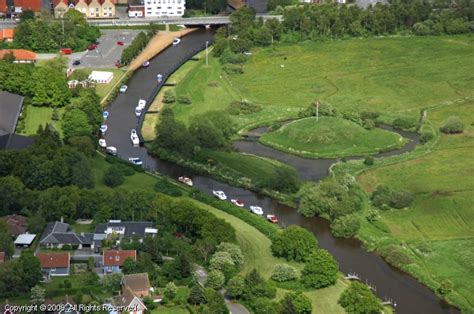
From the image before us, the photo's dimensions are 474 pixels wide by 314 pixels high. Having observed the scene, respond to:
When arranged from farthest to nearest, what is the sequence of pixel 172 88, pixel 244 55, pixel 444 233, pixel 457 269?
1. pixel 244 55
2. pixel 172 88
3. pixel 444 233
4. pixel 457 269

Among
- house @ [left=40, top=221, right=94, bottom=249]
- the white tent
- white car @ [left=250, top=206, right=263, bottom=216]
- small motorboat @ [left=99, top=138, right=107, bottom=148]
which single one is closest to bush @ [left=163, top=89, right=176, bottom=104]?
the white tent

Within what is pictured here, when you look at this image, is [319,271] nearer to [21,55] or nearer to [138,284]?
[138,284]

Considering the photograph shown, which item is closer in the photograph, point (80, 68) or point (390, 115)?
point (390, 115)

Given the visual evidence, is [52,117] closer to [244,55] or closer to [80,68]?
[80,68]

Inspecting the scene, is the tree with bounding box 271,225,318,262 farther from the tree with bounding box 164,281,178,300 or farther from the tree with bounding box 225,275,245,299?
the tree with bounding box 164,281,178,300

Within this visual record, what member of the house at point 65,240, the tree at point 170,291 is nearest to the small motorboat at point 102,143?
the house at point 65,240

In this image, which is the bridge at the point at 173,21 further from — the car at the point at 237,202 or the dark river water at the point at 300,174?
the car at the point at 237,202

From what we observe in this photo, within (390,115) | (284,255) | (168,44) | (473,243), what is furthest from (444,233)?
(168,44)
